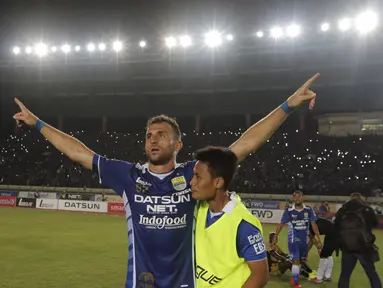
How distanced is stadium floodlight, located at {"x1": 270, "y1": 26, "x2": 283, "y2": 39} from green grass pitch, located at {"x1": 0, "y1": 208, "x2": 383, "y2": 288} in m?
15.8

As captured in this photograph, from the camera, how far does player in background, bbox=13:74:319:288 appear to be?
10.2ft

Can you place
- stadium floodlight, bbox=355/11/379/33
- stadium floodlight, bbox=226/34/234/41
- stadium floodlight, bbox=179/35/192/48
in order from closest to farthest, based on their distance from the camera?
stadium floodlight, bbox=355/11/379/33 < stadium floodlight, bbox=226/34/234/41 < stadium floodlight, bbox=179/35/192/48

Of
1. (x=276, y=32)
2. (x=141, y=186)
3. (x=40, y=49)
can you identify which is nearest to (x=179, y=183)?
(x=141, y=186)

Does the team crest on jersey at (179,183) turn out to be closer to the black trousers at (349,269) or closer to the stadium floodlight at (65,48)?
the black trousers at (349,269)

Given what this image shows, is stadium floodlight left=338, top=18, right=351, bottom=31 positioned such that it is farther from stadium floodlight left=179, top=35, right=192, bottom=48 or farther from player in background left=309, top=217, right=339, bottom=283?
player in background left=309, top=217, right=339, bottom=283

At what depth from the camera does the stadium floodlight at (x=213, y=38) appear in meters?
34.8

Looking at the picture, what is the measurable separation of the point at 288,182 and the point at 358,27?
11.7 meters

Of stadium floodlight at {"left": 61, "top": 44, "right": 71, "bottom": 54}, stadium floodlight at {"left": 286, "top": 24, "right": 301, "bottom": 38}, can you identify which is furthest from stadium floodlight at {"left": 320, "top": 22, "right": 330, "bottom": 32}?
stadium floodlight at {"left": 61, "top": 44, "right": 71, "bottom": 54}

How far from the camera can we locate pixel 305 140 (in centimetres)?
3556

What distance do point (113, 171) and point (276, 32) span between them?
31.4 meters

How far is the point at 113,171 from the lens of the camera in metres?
3.40

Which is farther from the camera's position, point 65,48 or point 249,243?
point 65,48

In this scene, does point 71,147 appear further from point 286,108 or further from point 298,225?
point 298,225

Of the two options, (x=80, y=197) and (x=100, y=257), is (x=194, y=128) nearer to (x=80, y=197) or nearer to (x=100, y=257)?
(x=80, y=197)
